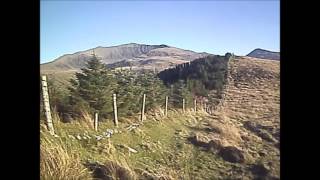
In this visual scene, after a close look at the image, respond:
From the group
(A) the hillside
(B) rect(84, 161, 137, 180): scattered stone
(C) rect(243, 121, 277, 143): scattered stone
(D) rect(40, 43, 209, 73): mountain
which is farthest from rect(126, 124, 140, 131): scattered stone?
(C) rect(243, 121, 277, 143): scattered stone

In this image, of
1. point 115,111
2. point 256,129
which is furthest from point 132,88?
point 256,129

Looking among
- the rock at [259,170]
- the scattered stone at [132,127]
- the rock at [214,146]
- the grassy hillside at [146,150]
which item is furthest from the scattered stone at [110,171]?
the rock at [259,170]

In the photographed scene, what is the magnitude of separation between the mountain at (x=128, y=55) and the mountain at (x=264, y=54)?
16cm

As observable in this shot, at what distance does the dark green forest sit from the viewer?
1.27 meters

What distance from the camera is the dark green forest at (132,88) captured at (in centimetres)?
127

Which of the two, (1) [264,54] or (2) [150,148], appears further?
(2) [150,148]

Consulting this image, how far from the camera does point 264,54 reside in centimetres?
117

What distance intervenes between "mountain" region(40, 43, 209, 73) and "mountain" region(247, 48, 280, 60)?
0.16 meters

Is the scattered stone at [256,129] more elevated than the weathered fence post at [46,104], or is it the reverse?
the weathered fence post at [46,104]

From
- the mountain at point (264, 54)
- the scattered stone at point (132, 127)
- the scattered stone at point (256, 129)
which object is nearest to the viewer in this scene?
the mountain at point (264, 54)

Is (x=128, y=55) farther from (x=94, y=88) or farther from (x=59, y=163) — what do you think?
(x=59, y=163)

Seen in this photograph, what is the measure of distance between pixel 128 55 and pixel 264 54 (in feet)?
1.54

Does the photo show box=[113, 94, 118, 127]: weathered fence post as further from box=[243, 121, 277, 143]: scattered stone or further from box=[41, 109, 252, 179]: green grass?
box=[243, 121, 277, 143]: scattered stone

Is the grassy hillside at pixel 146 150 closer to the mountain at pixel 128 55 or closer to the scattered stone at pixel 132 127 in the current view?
the scattered stone at pixel 132 127
